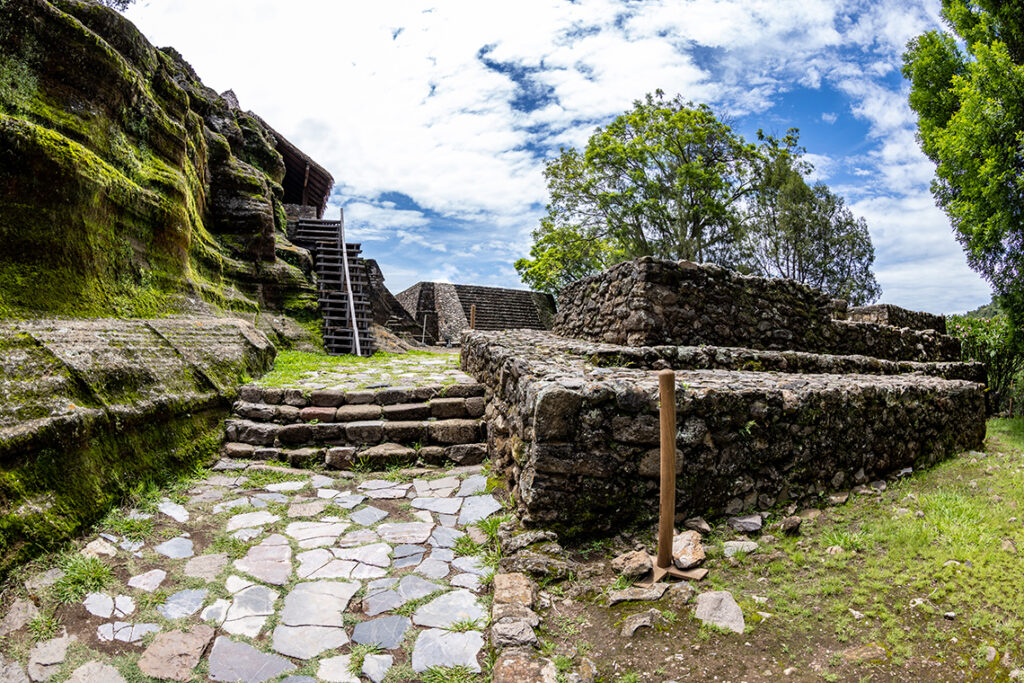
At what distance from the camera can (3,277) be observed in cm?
411

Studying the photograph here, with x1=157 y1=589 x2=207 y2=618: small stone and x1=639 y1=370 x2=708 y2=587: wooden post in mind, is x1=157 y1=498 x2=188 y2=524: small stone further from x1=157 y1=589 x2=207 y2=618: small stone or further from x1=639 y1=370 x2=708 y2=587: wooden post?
x1=639 y1=370 x2=708 y2=587: wooden post

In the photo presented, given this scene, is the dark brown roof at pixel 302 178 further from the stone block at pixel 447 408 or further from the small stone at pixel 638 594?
the small stone at pixel 638 594

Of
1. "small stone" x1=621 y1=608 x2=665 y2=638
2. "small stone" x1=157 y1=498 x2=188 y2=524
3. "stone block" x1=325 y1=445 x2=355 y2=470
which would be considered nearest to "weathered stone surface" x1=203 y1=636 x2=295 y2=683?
"small stone" x1=157 y1=498 x2=188 y2=524

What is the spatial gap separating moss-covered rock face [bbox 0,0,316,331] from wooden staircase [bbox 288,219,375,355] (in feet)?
6.76

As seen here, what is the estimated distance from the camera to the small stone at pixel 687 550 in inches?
127

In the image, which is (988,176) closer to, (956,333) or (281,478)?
(956,333)

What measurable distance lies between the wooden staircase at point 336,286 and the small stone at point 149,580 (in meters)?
7.61

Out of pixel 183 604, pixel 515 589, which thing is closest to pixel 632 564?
pixel 515 589

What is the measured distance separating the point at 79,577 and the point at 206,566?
2.11 feet

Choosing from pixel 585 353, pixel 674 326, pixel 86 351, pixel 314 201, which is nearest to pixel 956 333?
pixel 674 326

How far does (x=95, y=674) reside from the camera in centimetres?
234

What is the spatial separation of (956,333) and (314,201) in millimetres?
22475

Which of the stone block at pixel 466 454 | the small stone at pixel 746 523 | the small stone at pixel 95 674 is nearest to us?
the small stone at pixel 95 674

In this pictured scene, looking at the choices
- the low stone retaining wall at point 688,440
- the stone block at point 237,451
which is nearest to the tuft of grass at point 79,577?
the stone block at point 237,451
